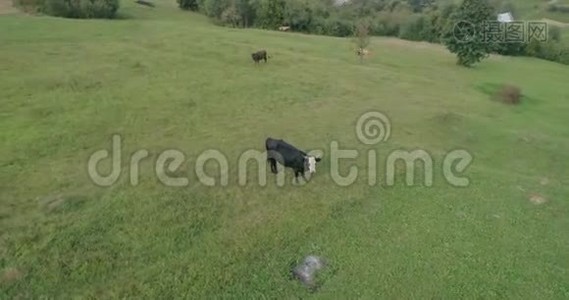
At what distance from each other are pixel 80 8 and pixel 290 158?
36455 mm

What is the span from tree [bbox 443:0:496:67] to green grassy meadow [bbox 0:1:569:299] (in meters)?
10.8

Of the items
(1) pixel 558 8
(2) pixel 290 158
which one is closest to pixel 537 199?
(2) pixel 290 158

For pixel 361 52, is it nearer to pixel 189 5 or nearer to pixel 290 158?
pixel 290 158

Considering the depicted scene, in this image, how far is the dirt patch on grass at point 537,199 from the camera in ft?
52.3

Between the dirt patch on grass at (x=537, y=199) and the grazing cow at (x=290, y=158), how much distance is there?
22.0ft

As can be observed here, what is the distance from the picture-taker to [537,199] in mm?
16156

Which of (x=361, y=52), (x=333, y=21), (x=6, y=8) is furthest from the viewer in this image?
(x=333, y=21)

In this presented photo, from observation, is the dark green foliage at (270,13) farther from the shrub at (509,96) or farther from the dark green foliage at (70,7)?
the shrub at (509,96)

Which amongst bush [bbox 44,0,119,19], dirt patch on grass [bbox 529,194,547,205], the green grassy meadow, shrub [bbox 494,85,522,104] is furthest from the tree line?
dirt patch on grass [bbox 529,194,547,205]

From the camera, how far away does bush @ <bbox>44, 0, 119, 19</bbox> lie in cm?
4388

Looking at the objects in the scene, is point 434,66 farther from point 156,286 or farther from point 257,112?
point 156,286

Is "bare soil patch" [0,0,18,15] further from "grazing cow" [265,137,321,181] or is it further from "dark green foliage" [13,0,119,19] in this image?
"grazing cow" [265,137,321,181]

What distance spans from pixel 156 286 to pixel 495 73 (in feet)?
115

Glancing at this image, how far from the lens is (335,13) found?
64.1 m
